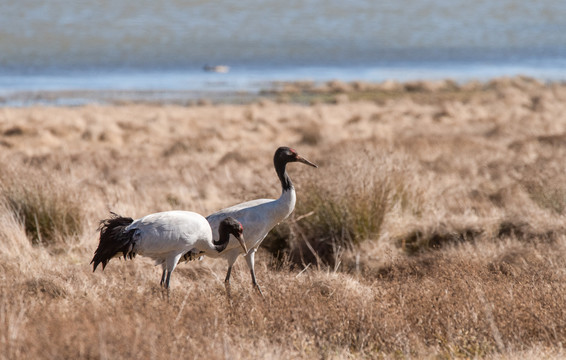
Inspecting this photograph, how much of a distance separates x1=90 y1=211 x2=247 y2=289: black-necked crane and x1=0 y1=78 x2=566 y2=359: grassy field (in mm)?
287

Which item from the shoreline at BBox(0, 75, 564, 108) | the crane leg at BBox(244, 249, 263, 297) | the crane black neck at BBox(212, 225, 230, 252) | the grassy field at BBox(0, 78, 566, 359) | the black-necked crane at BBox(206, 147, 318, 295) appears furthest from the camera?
the shoreline at BBox(0, 75, 564, 108)

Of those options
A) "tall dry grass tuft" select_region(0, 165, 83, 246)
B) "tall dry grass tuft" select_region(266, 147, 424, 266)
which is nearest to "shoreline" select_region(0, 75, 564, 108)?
"tall dry grass tuft" select_region(0, 165, 83, 246)

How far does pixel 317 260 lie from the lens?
26.2 ft

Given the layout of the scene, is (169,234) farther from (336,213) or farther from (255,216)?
(336,213)

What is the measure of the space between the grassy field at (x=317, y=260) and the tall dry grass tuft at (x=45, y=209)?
0.02 m

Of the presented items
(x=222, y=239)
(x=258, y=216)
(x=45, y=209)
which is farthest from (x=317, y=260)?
(x=45, y=209)

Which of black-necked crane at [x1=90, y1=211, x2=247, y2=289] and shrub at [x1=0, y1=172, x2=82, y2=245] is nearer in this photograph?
black-necked crane at [x1=90, y1=211, x2=247, y2=289]

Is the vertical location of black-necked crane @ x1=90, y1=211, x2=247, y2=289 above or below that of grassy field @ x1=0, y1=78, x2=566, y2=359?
above

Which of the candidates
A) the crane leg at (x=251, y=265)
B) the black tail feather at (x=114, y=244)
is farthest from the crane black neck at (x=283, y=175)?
the black tail feather at (x=114, y=244)

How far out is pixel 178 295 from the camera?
20.1 feet

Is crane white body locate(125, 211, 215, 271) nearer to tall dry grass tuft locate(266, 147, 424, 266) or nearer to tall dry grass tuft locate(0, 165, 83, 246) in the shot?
tall dry grass tuft locate(266, 147, 424, 266)

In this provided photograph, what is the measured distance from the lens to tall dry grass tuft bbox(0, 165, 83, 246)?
8.99 meters

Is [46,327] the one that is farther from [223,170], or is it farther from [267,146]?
[267,146]

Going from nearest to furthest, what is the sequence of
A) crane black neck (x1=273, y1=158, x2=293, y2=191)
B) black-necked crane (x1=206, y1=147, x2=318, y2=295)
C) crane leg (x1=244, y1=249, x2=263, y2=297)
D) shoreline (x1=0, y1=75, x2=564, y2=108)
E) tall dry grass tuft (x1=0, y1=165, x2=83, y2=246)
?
crane leg (x1=244, y1=249, x2=263, y2=297)
black-necked crane (x1=206, y1=147, x2=318, y2=295)
crane black neck (x1=273, y1=158, x2=293, y2=191)
tall dry grass tuft (x1=0, y1=165, x2=83, y2=246)
shoreline (x1=0, y1=75, x2=564, y2=108)
